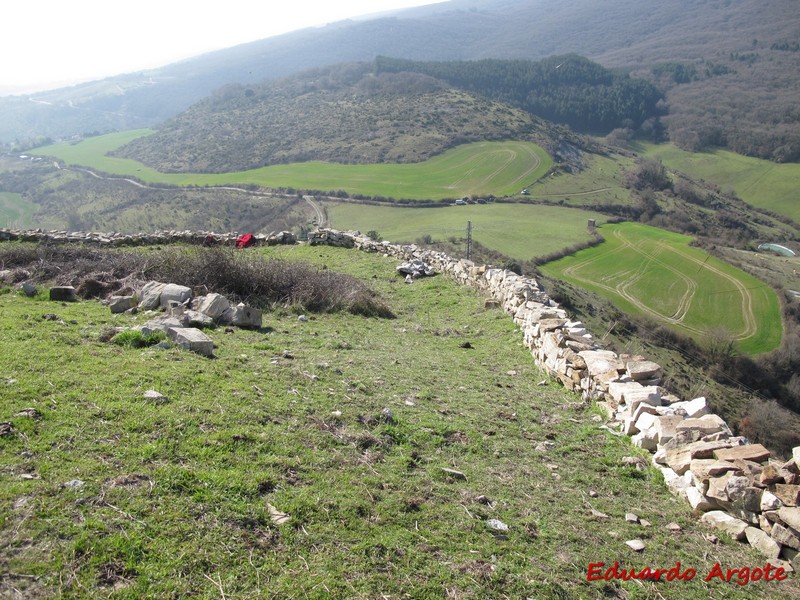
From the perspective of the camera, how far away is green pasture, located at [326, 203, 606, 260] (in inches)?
2446

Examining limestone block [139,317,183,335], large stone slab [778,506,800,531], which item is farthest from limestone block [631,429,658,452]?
limestone block [139,317,183,335]

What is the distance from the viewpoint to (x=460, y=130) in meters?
115

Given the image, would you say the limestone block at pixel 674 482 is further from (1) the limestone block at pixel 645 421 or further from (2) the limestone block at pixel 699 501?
(1) the limestone block at pixel 645 421

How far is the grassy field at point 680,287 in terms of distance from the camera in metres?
48.7

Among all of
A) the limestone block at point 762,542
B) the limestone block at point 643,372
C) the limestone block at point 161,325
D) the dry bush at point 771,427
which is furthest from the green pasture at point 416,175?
the limestone block at point 762,542

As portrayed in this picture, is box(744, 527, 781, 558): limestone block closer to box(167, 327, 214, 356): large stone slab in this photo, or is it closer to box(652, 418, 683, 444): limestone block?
box(652, 418, 683, 444): limestone block

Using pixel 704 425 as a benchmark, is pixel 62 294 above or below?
above

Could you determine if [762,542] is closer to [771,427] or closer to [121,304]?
[121,304]

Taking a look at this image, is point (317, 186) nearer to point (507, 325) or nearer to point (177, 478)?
point (507, 325)

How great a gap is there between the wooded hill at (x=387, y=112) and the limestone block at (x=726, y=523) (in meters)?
102

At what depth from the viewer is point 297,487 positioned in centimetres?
470

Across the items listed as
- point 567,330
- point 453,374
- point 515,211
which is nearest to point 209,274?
point 453,374

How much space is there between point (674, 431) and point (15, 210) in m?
98.0

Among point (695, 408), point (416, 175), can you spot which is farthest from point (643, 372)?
point (416, 175)
